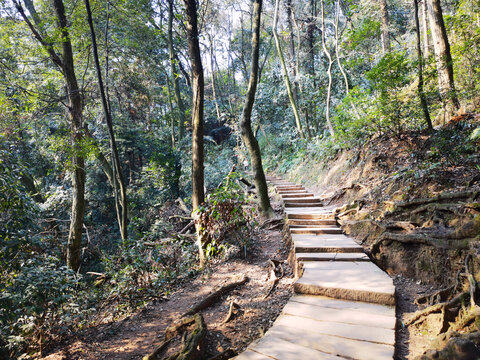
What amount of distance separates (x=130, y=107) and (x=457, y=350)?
17.5 metres

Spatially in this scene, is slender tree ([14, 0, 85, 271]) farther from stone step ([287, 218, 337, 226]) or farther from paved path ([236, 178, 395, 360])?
paved path ([236, 178, 395, 360])

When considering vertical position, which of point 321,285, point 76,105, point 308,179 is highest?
point 76,105

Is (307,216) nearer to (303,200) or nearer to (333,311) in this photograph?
(303,200)

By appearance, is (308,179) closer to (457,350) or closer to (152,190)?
(152,190)

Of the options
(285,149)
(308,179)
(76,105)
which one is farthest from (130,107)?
(308,179)

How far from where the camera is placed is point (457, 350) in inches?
73.4

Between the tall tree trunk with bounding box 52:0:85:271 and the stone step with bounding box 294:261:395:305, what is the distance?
6.95 metres

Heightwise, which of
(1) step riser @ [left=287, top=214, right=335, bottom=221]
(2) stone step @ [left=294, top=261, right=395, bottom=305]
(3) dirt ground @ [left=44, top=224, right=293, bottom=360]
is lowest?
(3) dirt ground @ [left=44, top=224, right=293, bottom=360]

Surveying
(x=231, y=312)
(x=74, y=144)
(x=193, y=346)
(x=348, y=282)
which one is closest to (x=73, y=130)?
(x=74, y=144)

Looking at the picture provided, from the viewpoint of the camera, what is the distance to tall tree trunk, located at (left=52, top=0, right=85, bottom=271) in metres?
7.77

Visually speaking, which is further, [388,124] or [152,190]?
[152,190]

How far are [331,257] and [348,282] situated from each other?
2.77 ft

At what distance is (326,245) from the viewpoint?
4.50 m

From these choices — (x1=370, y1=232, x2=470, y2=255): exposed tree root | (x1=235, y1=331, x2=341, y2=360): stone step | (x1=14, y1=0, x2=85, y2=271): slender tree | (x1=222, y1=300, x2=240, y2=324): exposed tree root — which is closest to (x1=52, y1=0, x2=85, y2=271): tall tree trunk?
(x1=14, y1=0, x2=85, y2=271): slender tree
